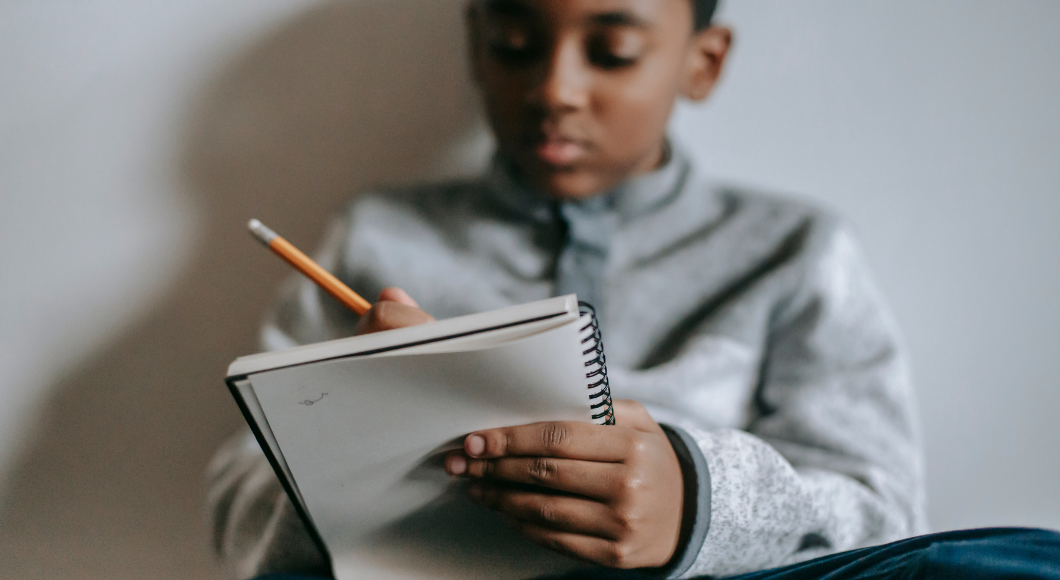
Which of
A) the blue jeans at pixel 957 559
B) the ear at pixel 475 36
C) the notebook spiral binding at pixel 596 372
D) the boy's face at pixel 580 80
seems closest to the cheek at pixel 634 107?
the boy's face at pixel 580 80

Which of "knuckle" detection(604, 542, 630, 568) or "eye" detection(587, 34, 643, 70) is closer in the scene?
"knuckle" detection(604, 542, 630, 568)

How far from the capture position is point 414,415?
1.21 ft

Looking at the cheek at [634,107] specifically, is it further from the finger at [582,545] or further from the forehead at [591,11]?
the finger at [582,545]

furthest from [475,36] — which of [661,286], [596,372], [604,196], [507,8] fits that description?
[596,372]

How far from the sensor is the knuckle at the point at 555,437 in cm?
37

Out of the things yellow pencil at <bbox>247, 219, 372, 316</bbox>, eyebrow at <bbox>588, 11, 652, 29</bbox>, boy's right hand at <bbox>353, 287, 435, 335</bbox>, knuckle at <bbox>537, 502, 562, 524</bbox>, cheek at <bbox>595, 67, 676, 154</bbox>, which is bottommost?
knuckle at <bbox>537, 502, 562, 524</bbox>

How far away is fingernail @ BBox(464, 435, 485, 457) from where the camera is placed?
0.37 metres

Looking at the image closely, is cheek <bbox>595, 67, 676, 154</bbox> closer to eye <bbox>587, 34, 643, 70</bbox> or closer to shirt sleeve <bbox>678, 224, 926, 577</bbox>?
eye <bbox>587, 34, 643, 70</bbox>

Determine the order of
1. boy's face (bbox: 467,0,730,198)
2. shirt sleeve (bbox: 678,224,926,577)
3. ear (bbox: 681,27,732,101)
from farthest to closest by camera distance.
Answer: ear (bbox: 681,27,732,101) < boy's face (bbox: 467,0,730,198) < shirt sleeve (bbox: 678,224,926,577)

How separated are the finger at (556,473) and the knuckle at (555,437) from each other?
0.04ft

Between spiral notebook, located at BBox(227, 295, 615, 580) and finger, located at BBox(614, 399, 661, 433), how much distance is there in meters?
0.02

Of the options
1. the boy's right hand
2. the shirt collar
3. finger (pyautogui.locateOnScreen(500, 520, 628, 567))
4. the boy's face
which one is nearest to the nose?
the boy's face

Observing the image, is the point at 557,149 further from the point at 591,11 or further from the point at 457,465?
the point at 457,465

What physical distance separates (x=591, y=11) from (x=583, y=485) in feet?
1.22
